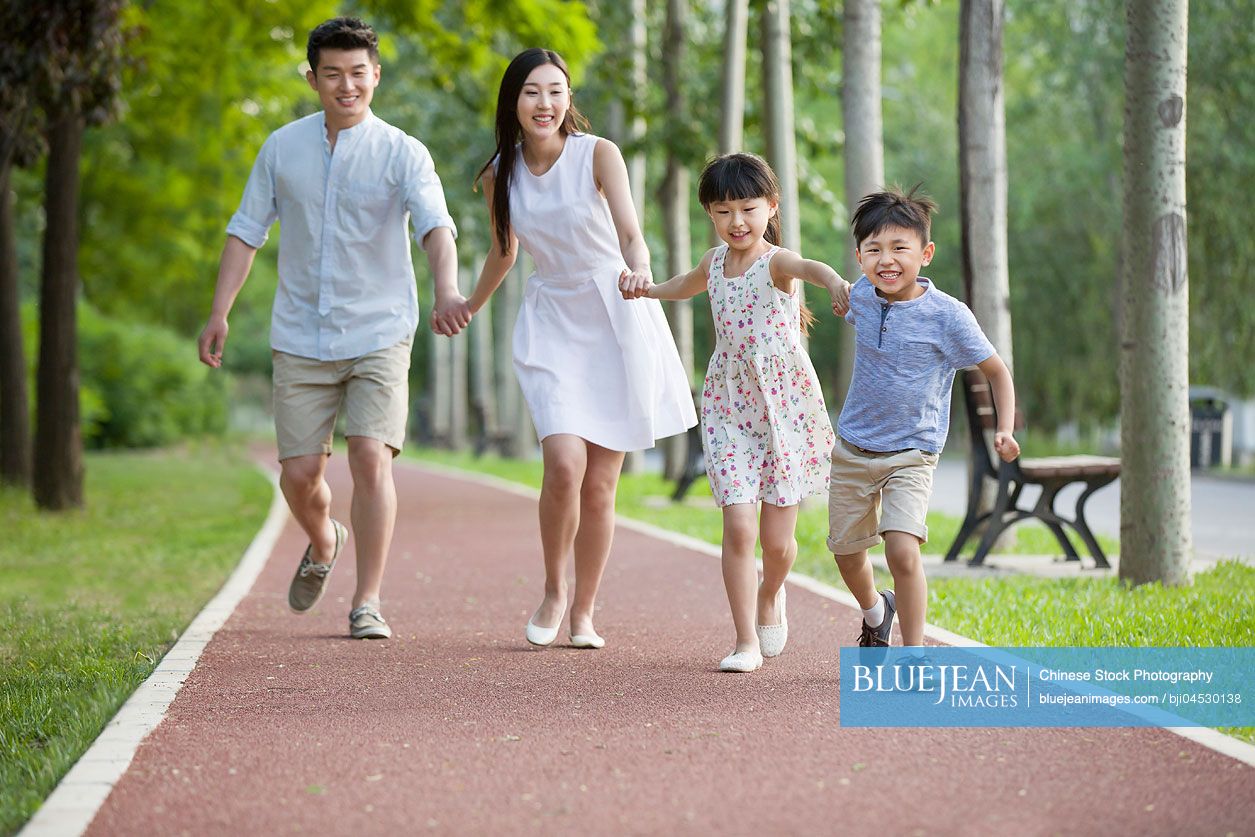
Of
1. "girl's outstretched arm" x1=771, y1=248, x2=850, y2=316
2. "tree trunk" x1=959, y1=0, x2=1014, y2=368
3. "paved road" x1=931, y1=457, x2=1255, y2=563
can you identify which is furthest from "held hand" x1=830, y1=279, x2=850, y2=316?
"paved road" x1=931, y1=457, x2=1255, y2=563

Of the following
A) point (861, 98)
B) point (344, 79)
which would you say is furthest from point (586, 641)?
point (861, 98)

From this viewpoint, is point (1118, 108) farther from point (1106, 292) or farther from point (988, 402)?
point (988, 402)

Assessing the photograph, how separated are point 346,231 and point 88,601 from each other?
307 centimetres

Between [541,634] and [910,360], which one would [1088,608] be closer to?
[910,360]

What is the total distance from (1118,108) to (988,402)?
999 inches

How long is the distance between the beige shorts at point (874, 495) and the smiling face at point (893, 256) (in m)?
0.57

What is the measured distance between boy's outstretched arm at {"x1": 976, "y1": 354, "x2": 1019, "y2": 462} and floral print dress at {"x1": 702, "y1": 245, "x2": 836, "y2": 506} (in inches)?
26.4

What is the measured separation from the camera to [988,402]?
9.57m

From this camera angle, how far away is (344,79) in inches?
260

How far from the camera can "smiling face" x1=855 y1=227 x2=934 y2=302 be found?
5371 mm

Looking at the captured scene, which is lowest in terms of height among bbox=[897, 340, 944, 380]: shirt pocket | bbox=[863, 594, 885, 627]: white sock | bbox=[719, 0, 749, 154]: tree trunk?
bbox=[863, 594, 885, 627]: white sock

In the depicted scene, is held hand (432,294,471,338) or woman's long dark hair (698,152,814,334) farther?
held hand (432,294,471,338)

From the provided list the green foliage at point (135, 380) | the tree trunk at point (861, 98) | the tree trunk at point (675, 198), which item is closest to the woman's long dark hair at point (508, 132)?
the tree trunk at point (861, 98)

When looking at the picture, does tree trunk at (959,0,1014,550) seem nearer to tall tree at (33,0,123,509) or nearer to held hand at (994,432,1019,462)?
held hand at (994,432,1019,462)
